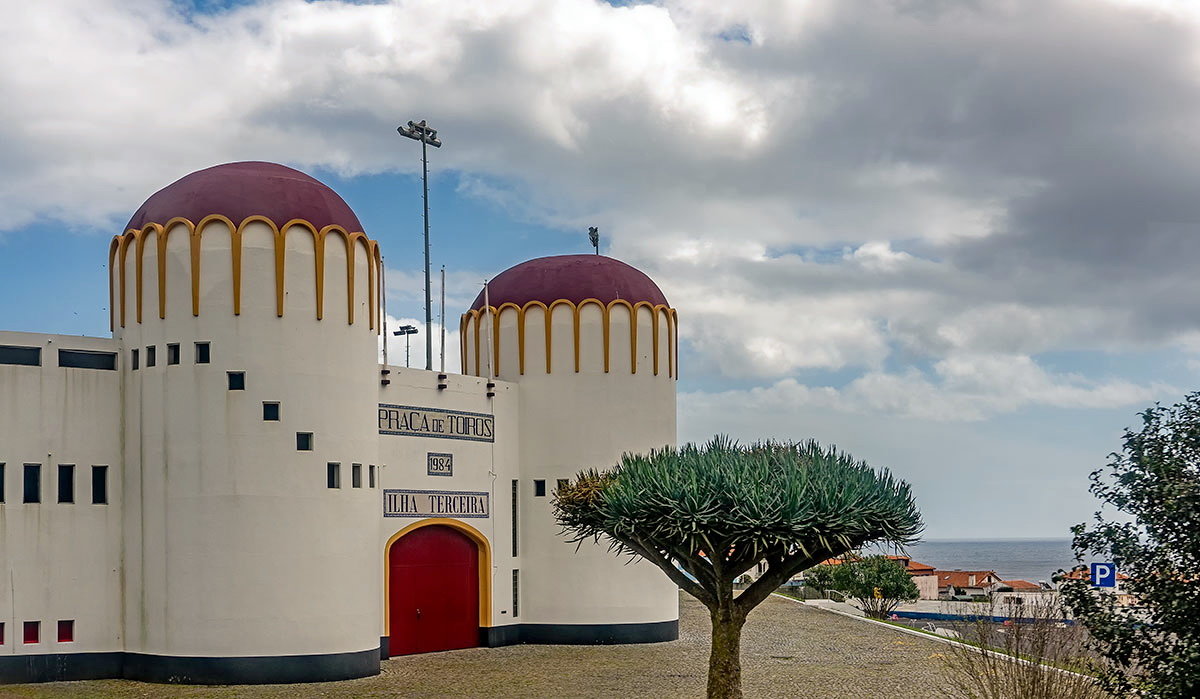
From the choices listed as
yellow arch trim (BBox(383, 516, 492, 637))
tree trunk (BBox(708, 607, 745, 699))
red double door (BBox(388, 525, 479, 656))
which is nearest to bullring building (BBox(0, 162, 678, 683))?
red double door (BBox(388, 525, 479, 656))

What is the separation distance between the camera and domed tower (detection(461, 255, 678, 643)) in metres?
36.8

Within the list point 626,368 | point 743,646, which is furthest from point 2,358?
point 743,646

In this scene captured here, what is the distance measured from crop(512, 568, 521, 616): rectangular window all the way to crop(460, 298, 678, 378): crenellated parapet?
18.6 ft

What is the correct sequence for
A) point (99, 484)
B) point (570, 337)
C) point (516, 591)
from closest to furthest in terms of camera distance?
point (99, 484)
point (516, 591)
point (570, 337)

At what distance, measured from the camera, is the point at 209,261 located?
28328 millimetres

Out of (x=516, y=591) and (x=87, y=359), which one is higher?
(x=87, y=359)

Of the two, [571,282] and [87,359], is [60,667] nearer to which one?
[87,359]

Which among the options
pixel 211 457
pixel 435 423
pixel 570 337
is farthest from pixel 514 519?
pixel 211 457

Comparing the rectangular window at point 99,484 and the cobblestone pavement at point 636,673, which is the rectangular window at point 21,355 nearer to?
the rectangular window at point 99,484

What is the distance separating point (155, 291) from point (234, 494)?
190 inches

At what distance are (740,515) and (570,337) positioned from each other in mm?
16015

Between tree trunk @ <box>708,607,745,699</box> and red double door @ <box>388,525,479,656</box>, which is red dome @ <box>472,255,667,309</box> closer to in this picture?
red double door @ <box>388,525,479,656</box>

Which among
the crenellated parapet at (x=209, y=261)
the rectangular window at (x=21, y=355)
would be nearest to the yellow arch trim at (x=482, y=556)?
the crenellated parapet at (x=209, y=261)

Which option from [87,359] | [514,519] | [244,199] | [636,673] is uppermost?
[244,199]
